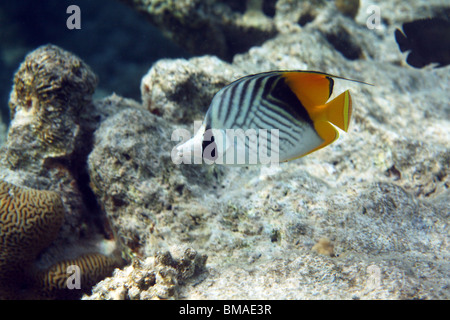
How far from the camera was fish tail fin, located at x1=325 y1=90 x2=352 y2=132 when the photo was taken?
1172 mm

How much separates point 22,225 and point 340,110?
270 centimetres

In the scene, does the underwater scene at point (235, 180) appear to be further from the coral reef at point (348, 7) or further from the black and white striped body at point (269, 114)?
the coral reef at point (348, 7)

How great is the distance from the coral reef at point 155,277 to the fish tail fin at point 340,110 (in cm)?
121

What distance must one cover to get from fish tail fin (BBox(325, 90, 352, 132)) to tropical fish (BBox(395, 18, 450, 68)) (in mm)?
3557

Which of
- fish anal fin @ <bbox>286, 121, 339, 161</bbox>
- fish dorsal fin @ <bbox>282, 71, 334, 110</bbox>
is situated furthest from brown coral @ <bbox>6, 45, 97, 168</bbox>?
fish anal fin @ <bbox>286, 121, 339, 161</bbox>

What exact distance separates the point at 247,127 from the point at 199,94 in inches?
69.6

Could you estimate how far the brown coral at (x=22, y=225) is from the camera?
239cm

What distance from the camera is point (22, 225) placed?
7.90 ft

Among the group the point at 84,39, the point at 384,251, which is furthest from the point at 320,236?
the point at 84,39

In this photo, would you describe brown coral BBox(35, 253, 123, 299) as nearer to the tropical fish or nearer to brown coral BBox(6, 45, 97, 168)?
brown coral BBox(6, 45, 97, 168)

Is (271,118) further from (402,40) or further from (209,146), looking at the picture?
(402,40)

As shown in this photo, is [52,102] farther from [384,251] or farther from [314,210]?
[384,251]

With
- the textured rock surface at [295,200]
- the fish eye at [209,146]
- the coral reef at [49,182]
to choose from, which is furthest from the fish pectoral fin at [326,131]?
the coral reef at [49,182]

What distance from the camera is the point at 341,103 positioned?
1.18 metres
